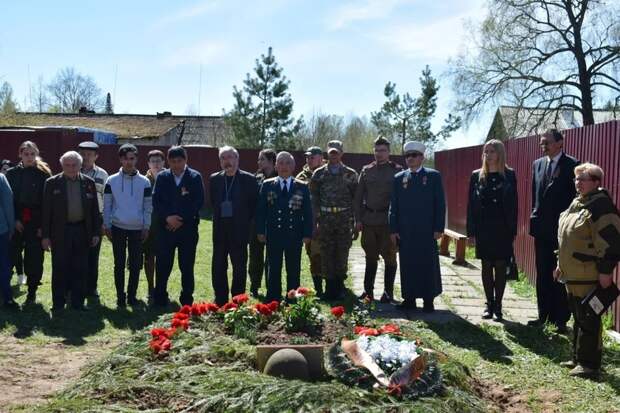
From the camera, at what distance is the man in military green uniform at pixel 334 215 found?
26.0 feet

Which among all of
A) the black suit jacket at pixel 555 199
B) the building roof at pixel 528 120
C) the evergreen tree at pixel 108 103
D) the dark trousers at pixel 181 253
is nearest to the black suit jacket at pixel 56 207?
the dark trousers at pixel 181 253

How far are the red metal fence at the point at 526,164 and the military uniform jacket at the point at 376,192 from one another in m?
2.07

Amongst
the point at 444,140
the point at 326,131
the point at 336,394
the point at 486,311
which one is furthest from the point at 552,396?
the point at 326,131

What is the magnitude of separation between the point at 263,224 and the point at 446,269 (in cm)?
403

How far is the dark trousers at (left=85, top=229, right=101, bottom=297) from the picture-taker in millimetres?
7961

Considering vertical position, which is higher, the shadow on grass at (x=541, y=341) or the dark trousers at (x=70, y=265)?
the dark trousers at (x=70, y=265)

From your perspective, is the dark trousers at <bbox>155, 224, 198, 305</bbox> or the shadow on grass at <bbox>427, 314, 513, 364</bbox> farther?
the dark trousers at <bbox>155, 224, 198, 305</bbox>

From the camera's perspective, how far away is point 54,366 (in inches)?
215

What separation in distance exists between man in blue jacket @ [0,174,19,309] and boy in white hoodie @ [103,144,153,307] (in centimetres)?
99

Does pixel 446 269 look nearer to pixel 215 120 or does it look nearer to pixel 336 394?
pixel 336 394

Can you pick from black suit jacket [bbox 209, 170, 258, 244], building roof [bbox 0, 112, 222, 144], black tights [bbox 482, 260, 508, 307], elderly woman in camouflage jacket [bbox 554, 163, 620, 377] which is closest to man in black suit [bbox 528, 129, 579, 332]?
black tights [bbox 482, 260, 508, 307]

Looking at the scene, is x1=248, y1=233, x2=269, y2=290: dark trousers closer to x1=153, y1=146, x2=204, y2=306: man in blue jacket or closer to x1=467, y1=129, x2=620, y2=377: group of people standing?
x1=153, y1=146, x2=204, y2=306: man in blue jacket

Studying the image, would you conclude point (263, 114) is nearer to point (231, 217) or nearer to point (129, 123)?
point (129, 123)

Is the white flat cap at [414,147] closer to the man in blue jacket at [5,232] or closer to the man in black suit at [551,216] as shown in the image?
the man in black suit at [551,216]
